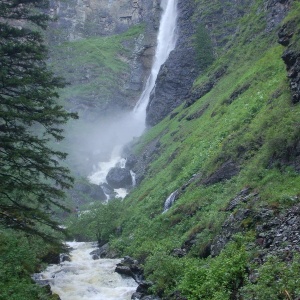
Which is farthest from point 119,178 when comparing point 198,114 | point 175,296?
point 175,296

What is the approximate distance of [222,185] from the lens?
21.7 metres

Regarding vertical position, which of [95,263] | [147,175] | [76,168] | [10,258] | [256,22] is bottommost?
[10,258]

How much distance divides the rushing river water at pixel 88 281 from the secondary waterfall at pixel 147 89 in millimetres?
41980

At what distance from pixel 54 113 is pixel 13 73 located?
230cm

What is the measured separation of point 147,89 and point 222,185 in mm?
60813

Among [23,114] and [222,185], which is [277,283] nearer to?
[23,114]

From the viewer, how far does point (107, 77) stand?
3634 inches

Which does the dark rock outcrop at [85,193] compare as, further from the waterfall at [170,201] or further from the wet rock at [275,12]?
the wet rock at [275,12]

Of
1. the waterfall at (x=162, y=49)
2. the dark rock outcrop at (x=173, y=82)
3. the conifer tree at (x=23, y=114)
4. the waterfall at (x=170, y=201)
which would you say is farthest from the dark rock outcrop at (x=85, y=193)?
the conifer tree at (x=23, y=114)

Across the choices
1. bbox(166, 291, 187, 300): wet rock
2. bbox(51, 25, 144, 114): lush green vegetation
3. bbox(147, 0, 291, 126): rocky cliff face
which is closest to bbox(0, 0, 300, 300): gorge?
bbox(166, 291, 187, 300): wet rock

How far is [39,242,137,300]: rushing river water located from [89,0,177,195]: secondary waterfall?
138 feet

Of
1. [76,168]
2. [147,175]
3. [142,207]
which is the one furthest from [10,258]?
[76,168]

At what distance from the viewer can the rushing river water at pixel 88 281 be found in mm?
19750

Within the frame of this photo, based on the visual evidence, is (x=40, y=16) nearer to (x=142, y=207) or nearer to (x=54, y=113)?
(x=54, y=113)
